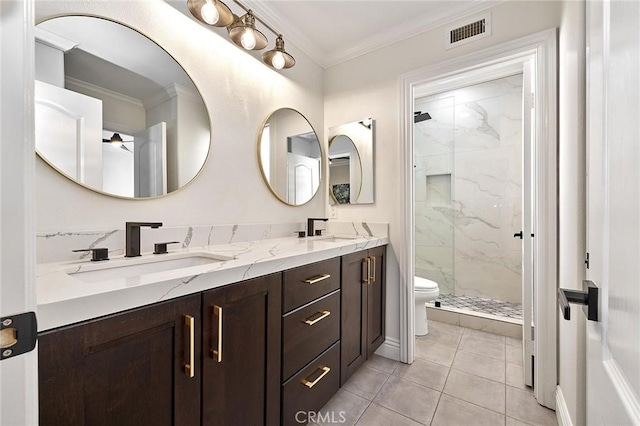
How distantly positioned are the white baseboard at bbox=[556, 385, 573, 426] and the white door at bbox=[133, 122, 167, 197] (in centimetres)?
223

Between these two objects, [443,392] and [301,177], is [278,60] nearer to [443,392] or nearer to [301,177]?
[301,177]

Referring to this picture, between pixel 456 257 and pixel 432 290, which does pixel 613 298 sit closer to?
pixel 432 290

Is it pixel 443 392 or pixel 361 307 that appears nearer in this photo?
pixel 443 392

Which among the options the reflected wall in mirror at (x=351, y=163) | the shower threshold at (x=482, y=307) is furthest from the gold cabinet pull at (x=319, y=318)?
the shower threshold at (x=482, y=307)

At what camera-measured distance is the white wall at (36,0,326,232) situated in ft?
3.61

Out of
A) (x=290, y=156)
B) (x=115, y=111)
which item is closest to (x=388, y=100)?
(x=290, y=156)

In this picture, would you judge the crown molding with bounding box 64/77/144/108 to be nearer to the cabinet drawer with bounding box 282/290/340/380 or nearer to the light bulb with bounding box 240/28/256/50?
the light bulb with bounding box 240/28/256/50

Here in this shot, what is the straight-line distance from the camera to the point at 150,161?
1.35 meters

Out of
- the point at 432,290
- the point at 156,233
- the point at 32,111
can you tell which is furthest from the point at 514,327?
the point at 32,111

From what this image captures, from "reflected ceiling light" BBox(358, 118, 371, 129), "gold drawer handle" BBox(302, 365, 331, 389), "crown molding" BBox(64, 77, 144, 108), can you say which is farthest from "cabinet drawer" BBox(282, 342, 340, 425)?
"reflected ceiling light" BBox(358, 118, 371, 129)

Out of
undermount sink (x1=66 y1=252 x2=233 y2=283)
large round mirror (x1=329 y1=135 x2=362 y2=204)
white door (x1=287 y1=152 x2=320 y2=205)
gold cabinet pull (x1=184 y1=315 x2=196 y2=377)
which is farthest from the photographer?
large round mirror (x1=329 y1=135 x2=362 y2=204)

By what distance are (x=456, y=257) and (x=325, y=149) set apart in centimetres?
210

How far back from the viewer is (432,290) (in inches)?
93.7

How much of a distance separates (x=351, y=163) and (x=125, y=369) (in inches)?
79.1
